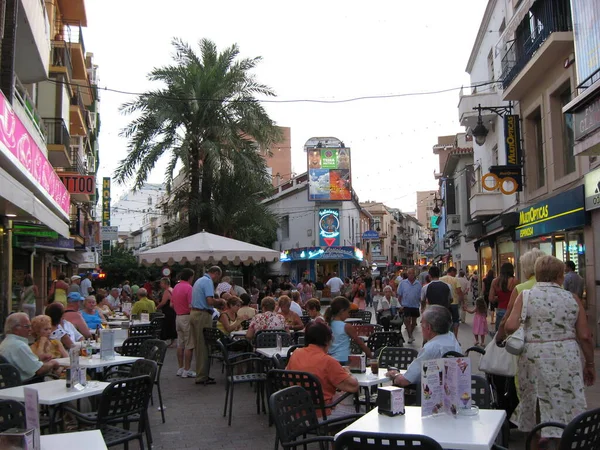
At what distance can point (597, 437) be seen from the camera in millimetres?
3318

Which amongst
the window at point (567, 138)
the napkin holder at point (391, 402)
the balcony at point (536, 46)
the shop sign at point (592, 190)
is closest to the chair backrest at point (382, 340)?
the napkin holder at point (391, 402)

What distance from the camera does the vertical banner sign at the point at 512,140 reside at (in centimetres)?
1800

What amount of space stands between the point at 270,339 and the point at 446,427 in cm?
538

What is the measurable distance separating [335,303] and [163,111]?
16803 mm

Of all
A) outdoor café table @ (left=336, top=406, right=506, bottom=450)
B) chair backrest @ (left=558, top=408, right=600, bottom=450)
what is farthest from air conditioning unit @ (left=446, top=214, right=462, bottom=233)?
chair backrest @ (left=558, top=408, right=600, bottom=450)

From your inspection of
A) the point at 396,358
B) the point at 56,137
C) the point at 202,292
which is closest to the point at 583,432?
the point at 396,358

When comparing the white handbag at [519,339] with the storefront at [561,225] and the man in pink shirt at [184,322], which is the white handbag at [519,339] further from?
the storefront at [561,225]

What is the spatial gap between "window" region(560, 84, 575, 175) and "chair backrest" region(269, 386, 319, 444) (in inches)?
489

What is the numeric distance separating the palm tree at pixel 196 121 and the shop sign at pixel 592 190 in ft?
42.4

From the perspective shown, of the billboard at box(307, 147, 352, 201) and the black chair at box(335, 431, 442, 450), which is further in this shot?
the billboard at box(307, 147, 352, 201)

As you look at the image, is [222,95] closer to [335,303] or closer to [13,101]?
[13,101]

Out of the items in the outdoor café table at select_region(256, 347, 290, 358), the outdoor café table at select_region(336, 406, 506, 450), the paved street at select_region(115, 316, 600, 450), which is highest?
the outdoor café table at select_region(336, 406, 506, 450)

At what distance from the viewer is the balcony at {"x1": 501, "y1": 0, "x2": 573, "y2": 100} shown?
13805 mm

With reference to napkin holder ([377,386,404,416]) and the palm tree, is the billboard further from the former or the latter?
napkin holder ([377,386,404,416])
